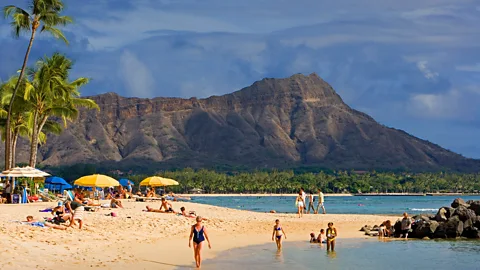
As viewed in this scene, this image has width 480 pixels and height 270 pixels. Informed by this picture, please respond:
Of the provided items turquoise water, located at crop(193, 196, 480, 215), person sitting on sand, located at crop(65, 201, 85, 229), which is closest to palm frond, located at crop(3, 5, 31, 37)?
person sitting on sand, located at crop(65, 201, 85, 229)

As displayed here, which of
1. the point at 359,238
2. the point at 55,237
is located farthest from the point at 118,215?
the point at 359,238

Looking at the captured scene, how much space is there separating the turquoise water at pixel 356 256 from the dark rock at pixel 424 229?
2.17 m

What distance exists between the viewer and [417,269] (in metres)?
19.8

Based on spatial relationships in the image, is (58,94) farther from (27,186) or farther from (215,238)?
(215,238)

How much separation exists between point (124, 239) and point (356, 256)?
8.25m

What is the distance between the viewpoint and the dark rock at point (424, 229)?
29.1 m

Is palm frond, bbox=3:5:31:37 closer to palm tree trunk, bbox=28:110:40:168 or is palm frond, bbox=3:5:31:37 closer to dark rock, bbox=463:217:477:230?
palm tree trunk, bbox=28:110:40:168

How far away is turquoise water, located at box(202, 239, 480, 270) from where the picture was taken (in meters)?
19.7

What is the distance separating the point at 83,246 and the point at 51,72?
22801mm

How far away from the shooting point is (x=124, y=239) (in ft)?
76.6

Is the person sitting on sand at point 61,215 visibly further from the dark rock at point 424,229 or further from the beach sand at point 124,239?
the dark rock at point 424,229

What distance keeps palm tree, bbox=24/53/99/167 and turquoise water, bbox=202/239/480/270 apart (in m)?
21.1

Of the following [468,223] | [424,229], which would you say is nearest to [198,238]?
[424,229]

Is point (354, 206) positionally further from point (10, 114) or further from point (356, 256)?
point (356, 256)
